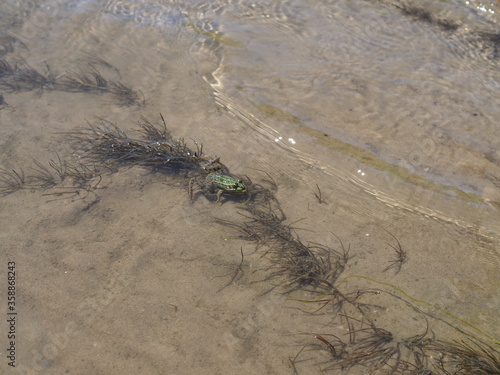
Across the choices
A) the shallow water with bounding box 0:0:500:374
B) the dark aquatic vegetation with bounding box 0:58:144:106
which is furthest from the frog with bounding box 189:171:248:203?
the dark aquatic vegetation with bounding box 0:58:144:106

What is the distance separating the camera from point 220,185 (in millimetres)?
3928

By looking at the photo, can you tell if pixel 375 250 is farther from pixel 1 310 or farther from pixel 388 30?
pixel 388 30

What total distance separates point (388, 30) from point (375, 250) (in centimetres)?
373

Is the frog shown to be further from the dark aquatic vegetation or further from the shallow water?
the dark aquatic vegetation

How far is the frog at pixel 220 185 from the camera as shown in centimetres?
390

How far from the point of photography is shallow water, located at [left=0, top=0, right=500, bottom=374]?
3.10 meters

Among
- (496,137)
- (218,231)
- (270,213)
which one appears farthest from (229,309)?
(496,137)

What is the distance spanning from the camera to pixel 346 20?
20.1 feet

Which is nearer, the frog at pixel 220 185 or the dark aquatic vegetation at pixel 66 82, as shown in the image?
the frog at pixel 220 185

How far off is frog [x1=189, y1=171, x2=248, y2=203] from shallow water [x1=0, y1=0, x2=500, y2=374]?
0.38 ft

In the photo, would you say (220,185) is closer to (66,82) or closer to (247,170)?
(247,170)

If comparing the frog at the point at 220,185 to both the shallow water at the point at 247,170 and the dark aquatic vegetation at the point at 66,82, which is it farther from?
the dark aquatic vegetation at the point at 66,82

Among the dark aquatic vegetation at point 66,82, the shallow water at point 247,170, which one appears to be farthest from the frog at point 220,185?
the dark aquatic vegetation at point 66,82

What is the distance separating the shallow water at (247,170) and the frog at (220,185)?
12 cm
